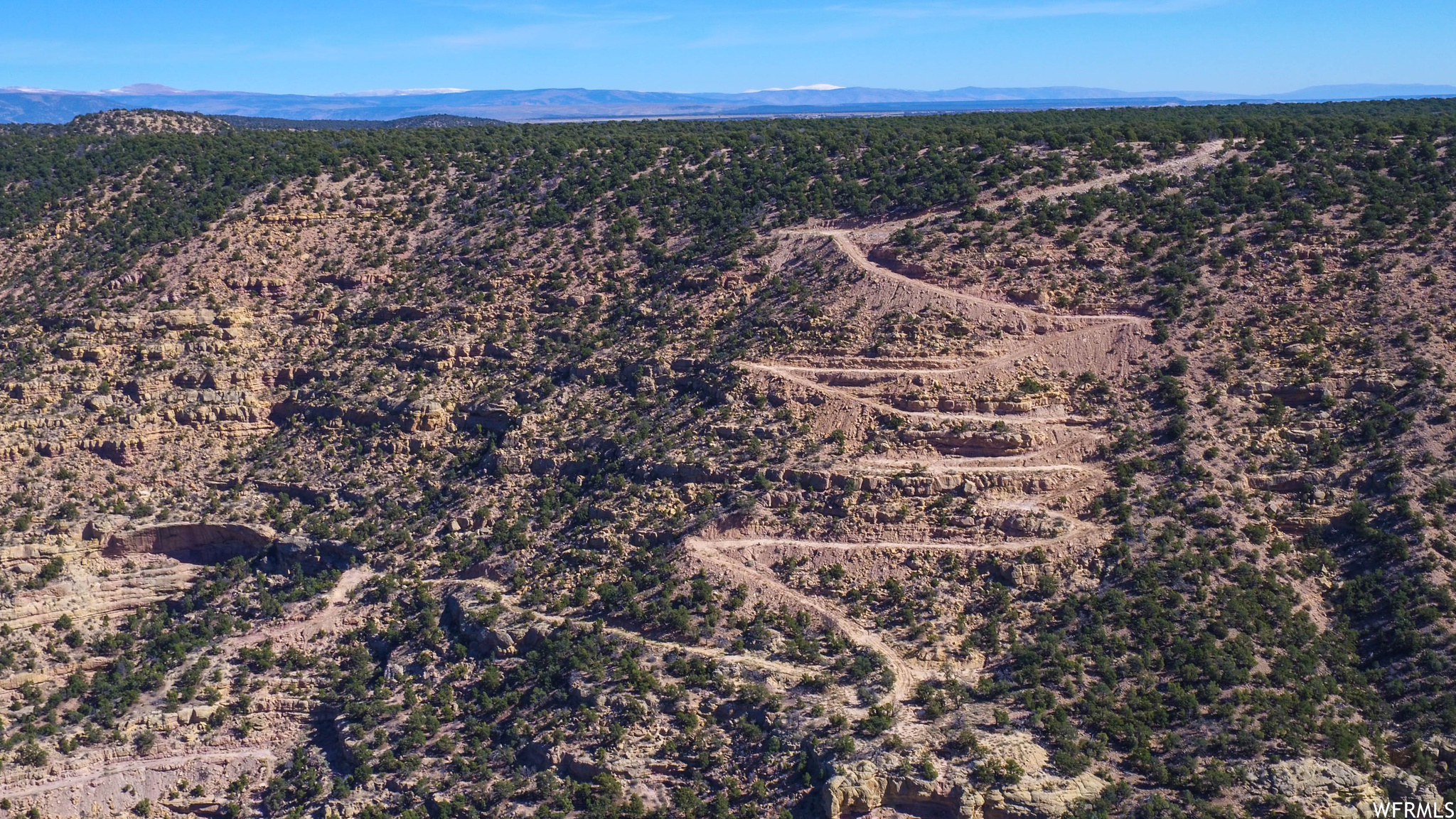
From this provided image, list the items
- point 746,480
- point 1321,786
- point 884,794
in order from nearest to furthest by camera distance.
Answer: point 1321,786
point 884,794
point 746,480

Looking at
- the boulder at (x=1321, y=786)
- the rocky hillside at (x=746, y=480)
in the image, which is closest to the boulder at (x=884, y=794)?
the rocky hillside at (x=746, y=480)

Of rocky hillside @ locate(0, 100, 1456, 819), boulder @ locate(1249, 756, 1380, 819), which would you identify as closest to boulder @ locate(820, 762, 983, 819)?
rocky hillside @ locate(0, 100, 1456, 819)

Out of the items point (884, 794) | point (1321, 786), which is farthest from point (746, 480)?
point (1321, 786)

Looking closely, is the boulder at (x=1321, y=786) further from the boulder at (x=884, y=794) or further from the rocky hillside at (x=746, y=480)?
the boulder at (x=884, y=794)

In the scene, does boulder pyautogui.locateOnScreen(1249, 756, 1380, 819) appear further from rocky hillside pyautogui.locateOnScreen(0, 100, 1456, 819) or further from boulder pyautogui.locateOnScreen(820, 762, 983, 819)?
boulder pyautogui.locateOnScreen(820, 762, 983, 819)

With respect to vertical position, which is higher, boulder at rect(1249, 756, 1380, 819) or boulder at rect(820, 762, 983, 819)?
boulder at rect(1249, 756, 1380, 819)

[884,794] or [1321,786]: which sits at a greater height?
[1321,786]

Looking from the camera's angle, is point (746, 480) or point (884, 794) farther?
point (746, 480)

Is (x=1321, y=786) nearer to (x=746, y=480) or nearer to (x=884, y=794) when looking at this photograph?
(x=884, y=794)

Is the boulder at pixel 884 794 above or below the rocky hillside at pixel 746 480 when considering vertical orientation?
below
